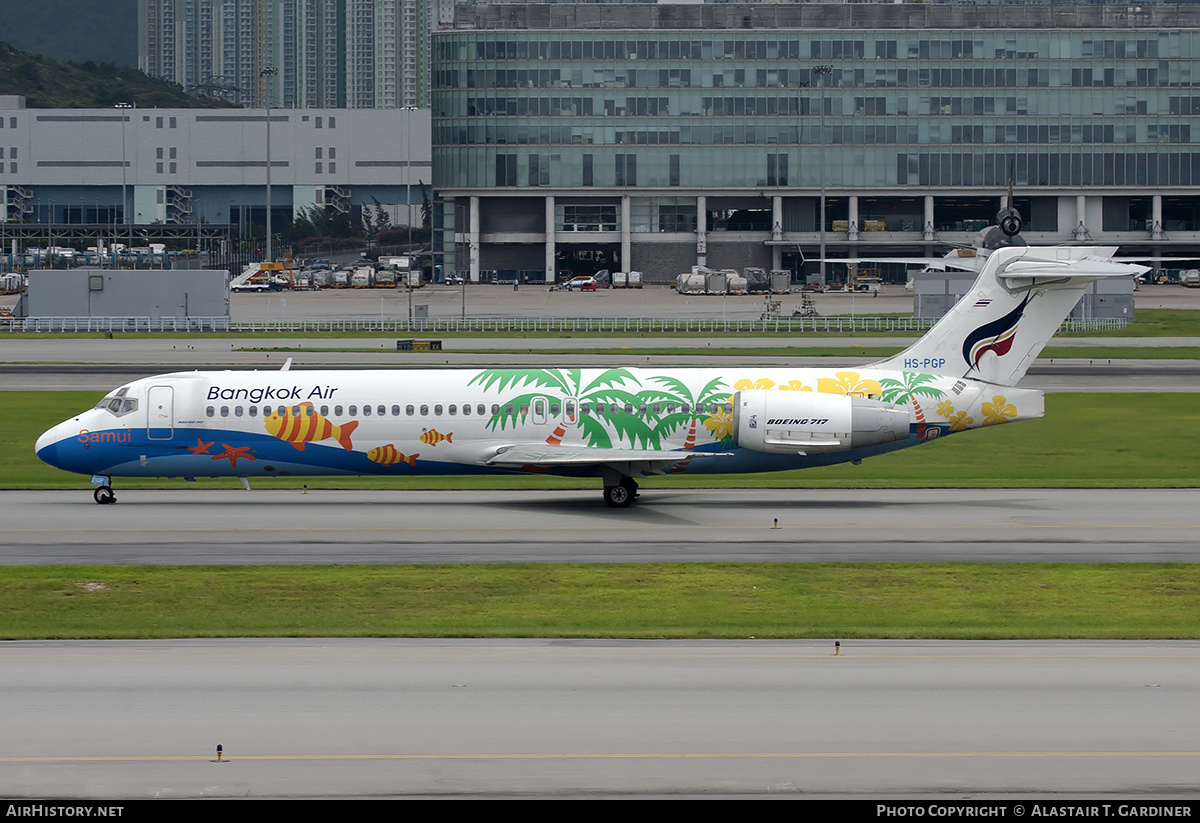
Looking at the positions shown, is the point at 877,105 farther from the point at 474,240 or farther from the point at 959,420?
the point at 959,420

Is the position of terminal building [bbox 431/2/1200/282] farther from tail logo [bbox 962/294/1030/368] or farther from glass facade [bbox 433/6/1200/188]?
tail logo [bbox 962/294/1030/368]

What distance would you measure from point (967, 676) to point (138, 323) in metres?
87.5

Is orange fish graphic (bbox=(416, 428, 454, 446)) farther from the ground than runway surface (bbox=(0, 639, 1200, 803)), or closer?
farther from the ground

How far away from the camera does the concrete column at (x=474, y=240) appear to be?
159625 mm

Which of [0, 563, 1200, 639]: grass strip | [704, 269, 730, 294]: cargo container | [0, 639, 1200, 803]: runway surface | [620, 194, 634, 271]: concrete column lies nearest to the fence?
[704, 269, 730, 294]: cargo container

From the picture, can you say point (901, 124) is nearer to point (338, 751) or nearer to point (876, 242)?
point (876, 242)

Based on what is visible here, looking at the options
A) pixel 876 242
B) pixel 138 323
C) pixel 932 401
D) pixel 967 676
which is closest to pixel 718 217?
pixel 876 242

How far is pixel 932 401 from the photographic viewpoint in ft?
113

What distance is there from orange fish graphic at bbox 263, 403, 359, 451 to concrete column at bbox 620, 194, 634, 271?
12447cm

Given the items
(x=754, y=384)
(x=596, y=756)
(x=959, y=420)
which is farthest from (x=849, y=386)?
(x=596, y=756)

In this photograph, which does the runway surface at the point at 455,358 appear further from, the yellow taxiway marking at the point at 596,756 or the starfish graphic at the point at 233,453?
the yellow taxiway marking at the point at 596,756

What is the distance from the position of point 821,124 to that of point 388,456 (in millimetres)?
119437

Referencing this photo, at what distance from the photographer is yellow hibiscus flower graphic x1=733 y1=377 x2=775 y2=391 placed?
34.7 metres
